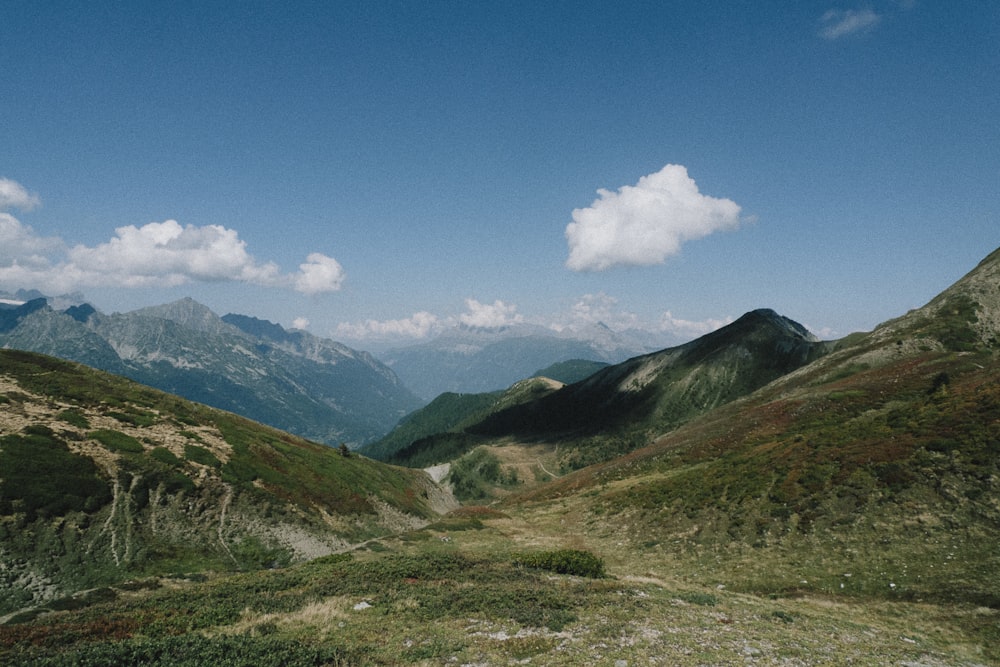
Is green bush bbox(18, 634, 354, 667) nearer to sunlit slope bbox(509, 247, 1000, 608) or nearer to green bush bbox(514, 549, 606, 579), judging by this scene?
green bush bbox(514, 549, 606, 579)

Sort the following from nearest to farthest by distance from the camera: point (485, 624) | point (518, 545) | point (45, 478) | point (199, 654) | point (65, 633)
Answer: point (199, 654) → point (65, 633) → point (485, 624) → point (45, 478) → point (518, 545)

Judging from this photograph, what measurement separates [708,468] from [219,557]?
4859cm

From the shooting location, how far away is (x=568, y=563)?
28531 millimetres

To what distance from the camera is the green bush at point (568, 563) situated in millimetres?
27969

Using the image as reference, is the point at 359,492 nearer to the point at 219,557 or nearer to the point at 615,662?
the point at 219,557

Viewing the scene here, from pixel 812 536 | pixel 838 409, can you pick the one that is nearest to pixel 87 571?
pixel 812 536

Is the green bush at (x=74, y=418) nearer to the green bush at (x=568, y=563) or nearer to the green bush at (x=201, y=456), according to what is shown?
the green bush at (x=201, y=456)

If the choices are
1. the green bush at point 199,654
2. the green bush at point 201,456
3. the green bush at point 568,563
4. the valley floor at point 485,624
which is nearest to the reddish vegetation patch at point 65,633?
the valley floor at point 485,624

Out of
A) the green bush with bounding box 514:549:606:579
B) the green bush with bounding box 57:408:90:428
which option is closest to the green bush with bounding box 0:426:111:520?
the green bush with bounding box 57:408:90:428

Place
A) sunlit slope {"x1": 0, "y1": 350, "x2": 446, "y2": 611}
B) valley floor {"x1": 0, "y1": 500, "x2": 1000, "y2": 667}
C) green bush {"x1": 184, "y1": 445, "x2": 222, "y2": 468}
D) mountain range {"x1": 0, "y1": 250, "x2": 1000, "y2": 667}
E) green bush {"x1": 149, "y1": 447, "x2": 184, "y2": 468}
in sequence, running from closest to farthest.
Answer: valley floor {"x1": 0, "y1": 500, "x2": 1000, "y2": 667}
mountain range {"x1": 0, "y1": 250, "x2": 1000, "y2": 667}
sunlit slope {"x1": 0, "y1": 350, "x2": 446, "y2": 611}
green bush {"x1": 149, "y1": 447, "x2": 184, "y2": 468}
green bush {"x1": 184, "y1": 445, "x2": 222, "y2": 468}

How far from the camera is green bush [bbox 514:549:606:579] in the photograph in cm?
2797

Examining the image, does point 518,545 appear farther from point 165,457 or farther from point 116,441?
point 116,441

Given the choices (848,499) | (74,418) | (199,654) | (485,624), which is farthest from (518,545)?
(74,418)

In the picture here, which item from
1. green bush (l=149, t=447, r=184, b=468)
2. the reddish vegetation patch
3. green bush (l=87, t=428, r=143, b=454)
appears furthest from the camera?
green bush (l=149, t=447, r=184, b=468)
